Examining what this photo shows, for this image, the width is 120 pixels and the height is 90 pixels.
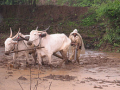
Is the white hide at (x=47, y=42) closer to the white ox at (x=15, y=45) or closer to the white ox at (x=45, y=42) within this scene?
the white ox at (x=45, y=42)

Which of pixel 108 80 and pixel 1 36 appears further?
pixel 1 36

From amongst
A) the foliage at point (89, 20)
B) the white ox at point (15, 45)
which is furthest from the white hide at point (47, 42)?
the foliage at point (89, 20)

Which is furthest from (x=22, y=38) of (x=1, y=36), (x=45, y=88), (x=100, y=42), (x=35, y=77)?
(x=1, y=36)

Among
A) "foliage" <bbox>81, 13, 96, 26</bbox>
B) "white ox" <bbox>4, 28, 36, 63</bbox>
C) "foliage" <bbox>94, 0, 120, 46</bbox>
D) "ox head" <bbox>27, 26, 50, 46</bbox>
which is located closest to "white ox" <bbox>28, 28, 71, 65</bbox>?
"ox head" <bbox>27, 26, 50, 46</bbox>

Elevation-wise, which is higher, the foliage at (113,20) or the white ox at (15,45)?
the foliage at (113,20)

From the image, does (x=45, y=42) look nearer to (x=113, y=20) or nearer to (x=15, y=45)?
(x=15, y=45)

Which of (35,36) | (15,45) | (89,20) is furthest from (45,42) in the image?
(89,20)

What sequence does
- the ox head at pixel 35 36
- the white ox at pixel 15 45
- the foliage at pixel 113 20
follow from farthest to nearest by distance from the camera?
the foliage at pixel 113 20, the white ox at pixel 15 45, the ox head at pixel 35 36

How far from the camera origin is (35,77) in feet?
20.9

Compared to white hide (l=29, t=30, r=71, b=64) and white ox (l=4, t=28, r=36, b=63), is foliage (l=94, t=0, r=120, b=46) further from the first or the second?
white ox (l=4, t=28, r=36, b=63)

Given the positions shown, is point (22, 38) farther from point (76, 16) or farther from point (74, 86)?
point (76, 16)

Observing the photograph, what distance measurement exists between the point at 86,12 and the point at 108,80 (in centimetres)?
1663

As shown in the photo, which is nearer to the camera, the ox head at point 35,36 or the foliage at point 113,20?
the ox head at point 35,36

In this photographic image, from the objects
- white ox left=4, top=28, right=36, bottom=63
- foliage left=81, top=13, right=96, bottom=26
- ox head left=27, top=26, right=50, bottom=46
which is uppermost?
foliage left=81, top=13, right=96, bottom=26
